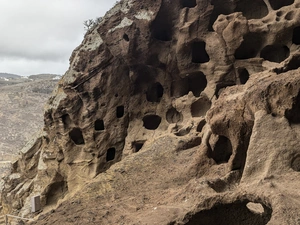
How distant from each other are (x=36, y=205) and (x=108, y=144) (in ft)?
10.6

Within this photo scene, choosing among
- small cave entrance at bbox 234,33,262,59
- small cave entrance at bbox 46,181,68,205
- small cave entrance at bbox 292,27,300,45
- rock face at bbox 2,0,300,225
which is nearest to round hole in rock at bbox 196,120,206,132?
rock face at bbox 2,0,300,225

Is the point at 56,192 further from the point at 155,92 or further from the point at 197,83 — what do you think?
the point at 197,83

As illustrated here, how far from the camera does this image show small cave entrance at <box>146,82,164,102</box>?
13.6m

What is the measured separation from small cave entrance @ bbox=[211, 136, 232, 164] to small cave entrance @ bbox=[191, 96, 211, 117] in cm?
519

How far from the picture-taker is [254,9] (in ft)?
39.8

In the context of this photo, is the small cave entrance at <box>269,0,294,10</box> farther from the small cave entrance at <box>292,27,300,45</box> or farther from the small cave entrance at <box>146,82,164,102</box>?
the small cave entrance at <box>146,82,164,102</box>

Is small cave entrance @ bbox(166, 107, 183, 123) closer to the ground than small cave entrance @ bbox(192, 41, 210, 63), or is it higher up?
closer to the ground

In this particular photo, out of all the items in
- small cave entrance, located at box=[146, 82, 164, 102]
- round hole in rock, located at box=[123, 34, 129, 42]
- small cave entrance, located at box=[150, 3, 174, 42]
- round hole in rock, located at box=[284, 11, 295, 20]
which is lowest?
small cave entrance, located at box=[146, 82, 164, 102]

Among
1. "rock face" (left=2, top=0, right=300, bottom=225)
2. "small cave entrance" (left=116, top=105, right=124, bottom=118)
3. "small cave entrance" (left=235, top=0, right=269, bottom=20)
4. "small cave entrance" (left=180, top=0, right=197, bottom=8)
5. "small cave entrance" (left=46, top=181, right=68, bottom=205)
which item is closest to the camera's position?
"rock face" (left=2, top=0, right=300, bottom=225)

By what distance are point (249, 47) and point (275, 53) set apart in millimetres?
797

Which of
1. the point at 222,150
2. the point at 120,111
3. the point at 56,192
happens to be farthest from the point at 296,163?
the point at 56,192

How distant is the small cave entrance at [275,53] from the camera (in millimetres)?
10664

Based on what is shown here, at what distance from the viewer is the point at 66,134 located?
14.1m

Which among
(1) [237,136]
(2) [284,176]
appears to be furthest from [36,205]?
(2) [284,176]
